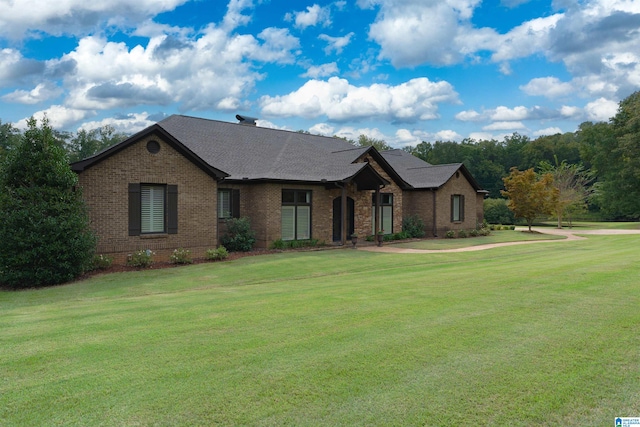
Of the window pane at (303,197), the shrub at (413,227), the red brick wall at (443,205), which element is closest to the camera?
the window pane at (303,197)

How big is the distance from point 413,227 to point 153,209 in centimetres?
1563

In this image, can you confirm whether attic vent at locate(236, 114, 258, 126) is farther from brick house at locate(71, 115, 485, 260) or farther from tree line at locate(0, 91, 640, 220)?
tree line at locate(0, 91, 640, 220)

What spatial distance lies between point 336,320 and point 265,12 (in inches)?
739

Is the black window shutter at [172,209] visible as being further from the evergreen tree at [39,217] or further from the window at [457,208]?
the window at [457,208]

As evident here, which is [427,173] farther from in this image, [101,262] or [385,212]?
[101,262]

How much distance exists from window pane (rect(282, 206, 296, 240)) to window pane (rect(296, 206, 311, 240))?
0.93 feet

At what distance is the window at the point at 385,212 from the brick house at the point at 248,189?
55 mm

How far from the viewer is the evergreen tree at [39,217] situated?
12.1m

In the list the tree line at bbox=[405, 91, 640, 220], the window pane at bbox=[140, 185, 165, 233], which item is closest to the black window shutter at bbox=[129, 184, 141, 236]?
the window pane at bbox=[140, 185, 165, 233]

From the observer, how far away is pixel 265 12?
21797 millimetres

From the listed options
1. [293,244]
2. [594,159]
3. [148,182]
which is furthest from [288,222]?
[594,159]

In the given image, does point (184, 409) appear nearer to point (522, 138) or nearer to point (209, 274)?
point (209, 274)

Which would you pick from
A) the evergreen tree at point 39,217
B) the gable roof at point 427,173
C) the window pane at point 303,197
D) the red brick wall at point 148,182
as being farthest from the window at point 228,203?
the gable roof at point 427,173

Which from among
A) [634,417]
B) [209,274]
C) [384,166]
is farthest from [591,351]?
[384,166]
